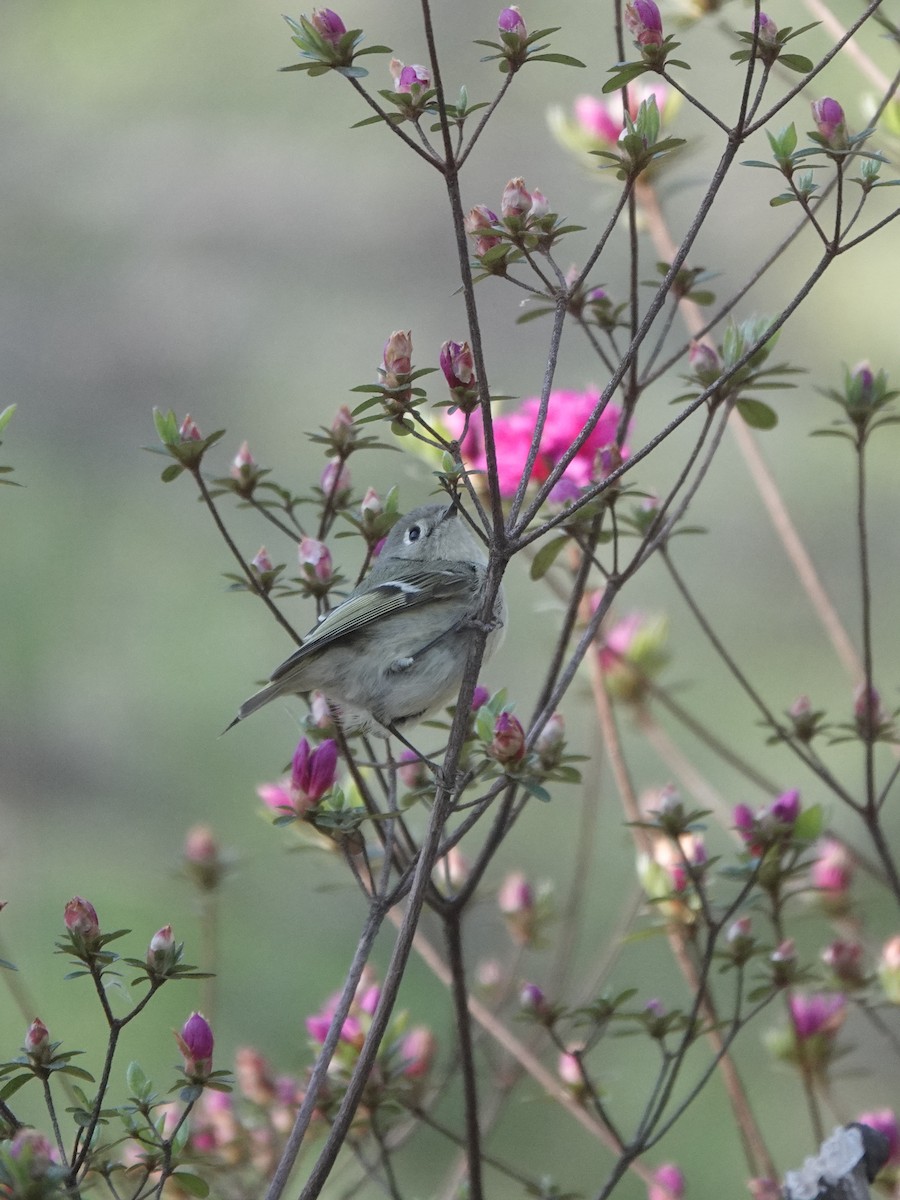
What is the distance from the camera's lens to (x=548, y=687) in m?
1.11

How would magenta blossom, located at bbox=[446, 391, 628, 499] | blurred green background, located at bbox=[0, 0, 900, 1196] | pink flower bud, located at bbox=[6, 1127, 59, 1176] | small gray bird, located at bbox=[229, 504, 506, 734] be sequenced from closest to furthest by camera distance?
pink flower bud, located at bbox=[6, 1127, 59, 1176], small gray bird, located at bbox=[229, 504, 506, 734], magenta blossom, located at bbox=[446, 391, 628, 499], blurred green background, located at bbox=[0, 0, 900, 1196]

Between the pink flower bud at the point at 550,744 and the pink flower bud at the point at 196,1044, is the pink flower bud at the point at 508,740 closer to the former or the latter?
the pink flower bud at the point at 550,744

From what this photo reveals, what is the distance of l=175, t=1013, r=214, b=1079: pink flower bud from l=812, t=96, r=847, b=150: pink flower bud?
0.73 metres

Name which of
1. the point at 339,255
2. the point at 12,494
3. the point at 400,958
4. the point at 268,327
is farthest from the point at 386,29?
the point at 400,958

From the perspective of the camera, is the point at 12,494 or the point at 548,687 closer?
the point at 548,687

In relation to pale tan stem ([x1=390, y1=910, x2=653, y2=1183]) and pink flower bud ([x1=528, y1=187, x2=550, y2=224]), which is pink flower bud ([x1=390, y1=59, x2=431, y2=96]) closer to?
pink flower bud ([x1=528, y1=187, x2=550, y2=224])

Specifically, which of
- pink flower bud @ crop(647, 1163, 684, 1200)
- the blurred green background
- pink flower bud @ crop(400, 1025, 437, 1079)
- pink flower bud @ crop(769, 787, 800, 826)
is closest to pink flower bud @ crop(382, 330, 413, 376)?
pink flower bud @ crop(769, 787, 800, 826)

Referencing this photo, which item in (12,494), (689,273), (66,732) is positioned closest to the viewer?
(689,273)

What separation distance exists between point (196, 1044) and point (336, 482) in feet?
1.52

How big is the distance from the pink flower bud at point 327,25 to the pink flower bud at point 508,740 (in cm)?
45

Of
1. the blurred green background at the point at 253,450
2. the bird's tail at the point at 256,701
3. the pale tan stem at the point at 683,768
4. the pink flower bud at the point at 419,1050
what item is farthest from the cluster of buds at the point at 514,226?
the blurred green background at the point at 253,450

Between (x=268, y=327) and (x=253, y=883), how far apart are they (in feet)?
5.03

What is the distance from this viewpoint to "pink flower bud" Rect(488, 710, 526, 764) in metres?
0.88

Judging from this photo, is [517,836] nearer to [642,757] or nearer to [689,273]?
[642,757]
